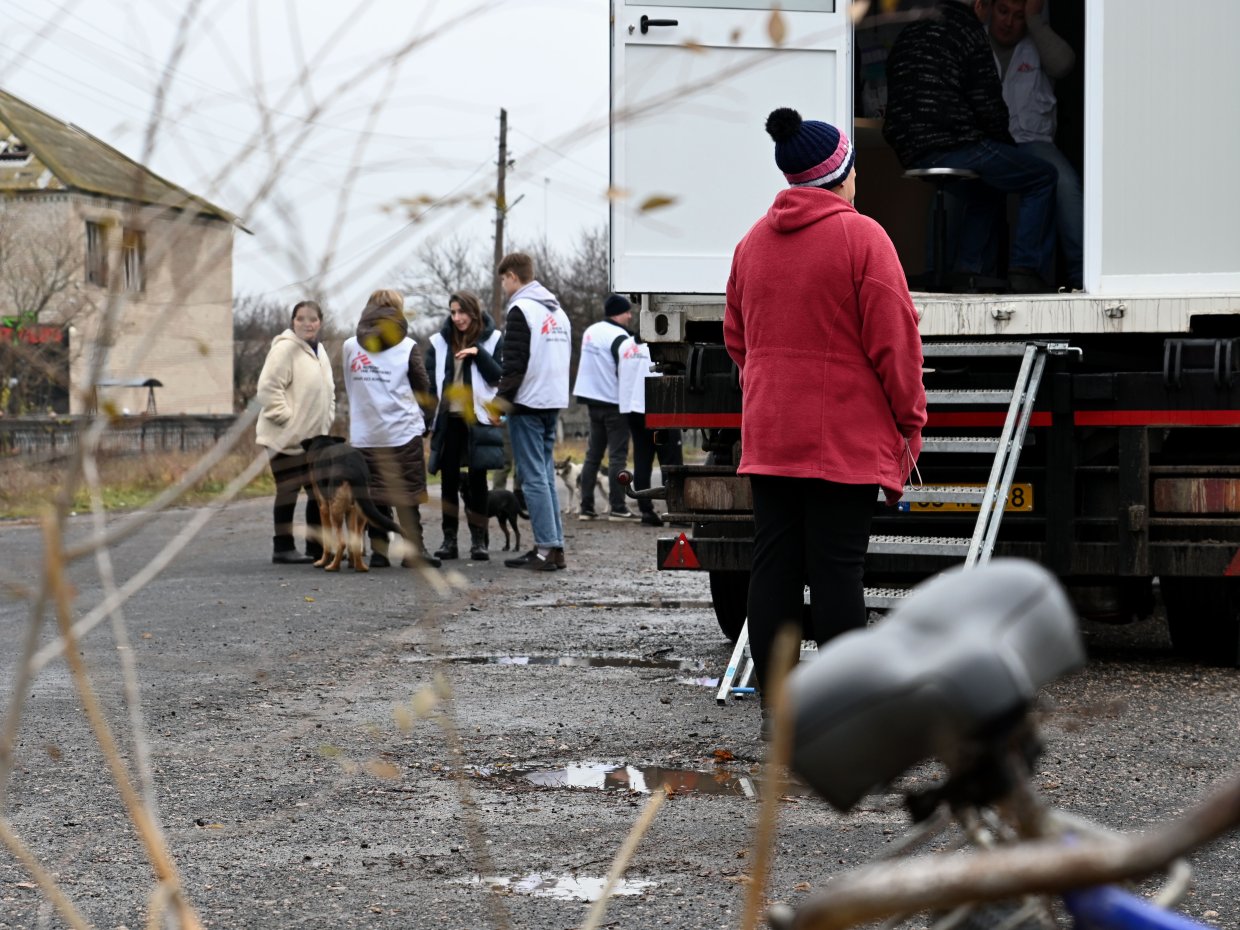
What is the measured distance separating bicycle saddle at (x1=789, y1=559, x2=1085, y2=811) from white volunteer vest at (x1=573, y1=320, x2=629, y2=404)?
14396 millimetres

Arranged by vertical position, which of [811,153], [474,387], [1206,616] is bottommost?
[1206,616]

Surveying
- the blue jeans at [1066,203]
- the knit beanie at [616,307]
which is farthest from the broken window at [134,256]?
the knit beanie at [616,307]

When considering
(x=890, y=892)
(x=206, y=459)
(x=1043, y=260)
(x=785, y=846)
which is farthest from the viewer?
(x=1043, y=260)

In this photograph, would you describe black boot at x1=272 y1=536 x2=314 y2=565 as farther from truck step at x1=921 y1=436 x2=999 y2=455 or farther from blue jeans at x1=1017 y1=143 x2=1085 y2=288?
truck step at x1=921 y1=436 x2=999 y2=455

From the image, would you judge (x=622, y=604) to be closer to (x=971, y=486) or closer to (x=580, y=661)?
(x=580, y=661)

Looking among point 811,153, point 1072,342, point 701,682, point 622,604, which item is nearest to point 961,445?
point 1072,342

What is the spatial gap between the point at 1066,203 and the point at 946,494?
2427mm

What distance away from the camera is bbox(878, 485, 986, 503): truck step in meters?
6.67

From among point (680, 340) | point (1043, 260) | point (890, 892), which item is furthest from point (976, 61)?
point (890, 892)

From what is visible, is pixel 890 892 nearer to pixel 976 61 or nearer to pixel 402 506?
pixel 402 506

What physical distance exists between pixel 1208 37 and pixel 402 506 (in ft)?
18.9

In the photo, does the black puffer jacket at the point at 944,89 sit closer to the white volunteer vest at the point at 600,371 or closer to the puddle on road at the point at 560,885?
the puddle on road at the point at 560,885

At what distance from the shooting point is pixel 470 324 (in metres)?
11.9

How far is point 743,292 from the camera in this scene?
552cm
